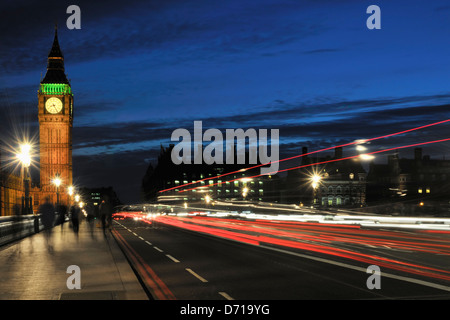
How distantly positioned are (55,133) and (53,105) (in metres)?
9.86

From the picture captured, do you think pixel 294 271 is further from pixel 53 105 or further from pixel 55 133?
pixel 53 105

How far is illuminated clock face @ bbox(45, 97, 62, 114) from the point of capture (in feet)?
547

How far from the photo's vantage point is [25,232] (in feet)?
98.4

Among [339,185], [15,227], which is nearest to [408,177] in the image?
[339,185]

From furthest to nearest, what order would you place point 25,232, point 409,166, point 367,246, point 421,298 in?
point 409,166
point 25,232
point 367,246
point 421,298

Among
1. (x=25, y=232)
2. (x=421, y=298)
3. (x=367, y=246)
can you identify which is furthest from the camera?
(x=25, y=232)

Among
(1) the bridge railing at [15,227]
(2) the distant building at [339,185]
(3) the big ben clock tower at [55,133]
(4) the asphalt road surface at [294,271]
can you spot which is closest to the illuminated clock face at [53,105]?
(3) the big ben clock tower at [55,133]

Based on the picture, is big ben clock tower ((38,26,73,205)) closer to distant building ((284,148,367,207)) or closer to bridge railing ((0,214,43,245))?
distant building ((284,148,367,207))

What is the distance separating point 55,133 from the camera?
163 m

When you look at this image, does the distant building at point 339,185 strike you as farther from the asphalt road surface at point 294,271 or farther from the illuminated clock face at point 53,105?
the asphalt road surface at point 294,271

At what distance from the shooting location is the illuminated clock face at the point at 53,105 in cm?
16675
